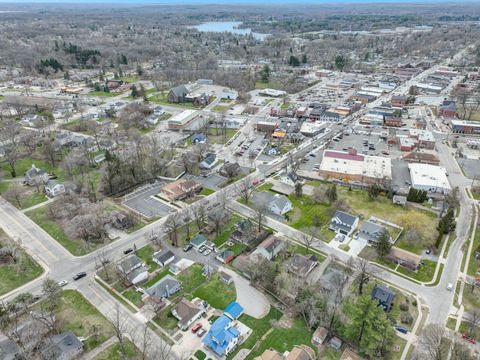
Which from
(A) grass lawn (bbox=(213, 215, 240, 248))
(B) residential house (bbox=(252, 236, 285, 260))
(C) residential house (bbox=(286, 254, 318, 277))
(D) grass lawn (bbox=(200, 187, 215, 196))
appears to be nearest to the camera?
(C) residential house (bbox=(286, 254, 318, 277))

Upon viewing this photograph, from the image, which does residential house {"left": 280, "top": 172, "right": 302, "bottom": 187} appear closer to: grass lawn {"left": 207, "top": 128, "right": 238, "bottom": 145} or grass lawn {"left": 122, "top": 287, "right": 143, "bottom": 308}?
grass lawn {"left": 207, "top": 128, "right": 238, "bottom": 145}

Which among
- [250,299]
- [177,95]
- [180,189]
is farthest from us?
[177,95]

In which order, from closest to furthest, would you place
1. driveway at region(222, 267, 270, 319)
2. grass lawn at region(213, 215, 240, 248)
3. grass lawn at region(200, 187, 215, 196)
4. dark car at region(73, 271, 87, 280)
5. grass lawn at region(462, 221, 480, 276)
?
driveway at region(222, 267, 270, 319), dark car at region(73, 271, 87, 280), grass lawn at region(462, 221, 480, 276), grass lawn at region(213, 215, 240, 248), grass lawn at region(200, 187, 215, 196)

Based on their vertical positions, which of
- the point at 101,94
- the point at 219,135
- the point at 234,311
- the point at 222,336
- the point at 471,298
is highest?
the point at 222,336

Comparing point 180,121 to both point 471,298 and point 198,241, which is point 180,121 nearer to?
point 198,241

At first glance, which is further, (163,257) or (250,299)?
(163,257)

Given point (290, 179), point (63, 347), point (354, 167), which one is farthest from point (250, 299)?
point (354, 167)

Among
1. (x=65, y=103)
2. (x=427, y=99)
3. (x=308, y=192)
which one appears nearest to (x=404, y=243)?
(x=308, y=192)

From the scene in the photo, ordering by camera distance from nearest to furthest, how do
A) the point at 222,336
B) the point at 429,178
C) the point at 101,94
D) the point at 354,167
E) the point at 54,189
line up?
the point at 222,336 < the point at 54,189 < the point at 429,178 < the point at 354,167 < the point at 101,94

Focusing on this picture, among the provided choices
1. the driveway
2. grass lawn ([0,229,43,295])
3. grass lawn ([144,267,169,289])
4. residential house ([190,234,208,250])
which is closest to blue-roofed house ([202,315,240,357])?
the driveway
